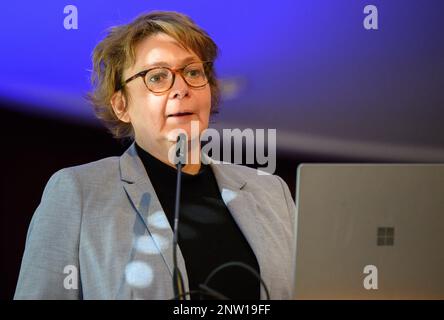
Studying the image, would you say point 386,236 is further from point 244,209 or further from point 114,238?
point 114,238

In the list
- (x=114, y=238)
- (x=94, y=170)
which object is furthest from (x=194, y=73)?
(x=114, y=238)

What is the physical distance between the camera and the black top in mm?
2078

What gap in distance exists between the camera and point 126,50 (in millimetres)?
2295

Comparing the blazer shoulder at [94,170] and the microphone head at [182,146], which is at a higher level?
the microphone head at [182,146]

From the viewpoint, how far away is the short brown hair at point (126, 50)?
229 centimetres

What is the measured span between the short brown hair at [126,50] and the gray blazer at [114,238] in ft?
0.68

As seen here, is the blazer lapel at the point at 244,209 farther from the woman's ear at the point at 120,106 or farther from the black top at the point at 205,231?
the woman's ear at the point at 120,106

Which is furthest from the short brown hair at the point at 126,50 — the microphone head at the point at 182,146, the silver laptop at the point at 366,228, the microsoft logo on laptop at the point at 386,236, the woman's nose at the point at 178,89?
the microsoft logo on laptop at the point at 386,236

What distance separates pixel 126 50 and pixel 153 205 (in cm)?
52

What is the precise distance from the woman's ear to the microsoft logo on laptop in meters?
1.03

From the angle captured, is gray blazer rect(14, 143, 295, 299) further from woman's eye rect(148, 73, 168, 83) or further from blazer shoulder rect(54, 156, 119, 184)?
woman's eye rect(148, 73, 168, 83)

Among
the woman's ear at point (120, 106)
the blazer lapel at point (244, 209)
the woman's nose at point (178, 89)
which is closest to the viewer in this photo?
the blazer lapel at point (244, 209)

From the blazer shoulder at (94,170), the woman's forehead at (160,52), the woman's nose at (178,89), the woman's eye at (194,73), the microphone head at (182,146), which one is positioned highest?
the woman's forehead at (160,52)

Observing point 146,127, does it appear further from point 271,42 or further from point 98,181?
point 271,42
